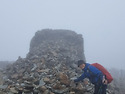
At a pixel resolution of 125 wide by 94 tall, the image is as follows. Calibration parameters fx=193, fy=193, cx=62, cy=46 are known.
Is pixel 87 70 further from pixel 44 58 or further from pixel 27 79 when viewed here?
pixel 44 58

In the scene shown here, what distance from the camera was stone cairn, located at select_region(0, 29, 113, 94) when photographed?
36.1ft

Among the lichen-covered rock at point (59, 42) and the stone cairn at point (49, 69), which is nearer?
the stone cairn at point (49, 69)

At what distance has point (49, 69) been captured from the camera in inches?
610

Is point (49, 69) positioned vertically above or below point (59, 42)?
below

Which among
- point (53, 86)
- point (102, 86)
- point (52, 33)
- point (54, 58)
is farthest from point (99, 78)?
point (52, 33)

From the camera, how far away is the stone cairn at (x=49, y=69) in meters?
11.0

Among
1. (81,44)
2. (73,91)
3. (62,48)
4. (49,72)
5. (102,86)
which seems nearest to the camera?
(102,86)

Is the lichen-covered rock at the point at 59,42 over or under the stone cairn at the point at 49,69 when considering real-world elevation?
over

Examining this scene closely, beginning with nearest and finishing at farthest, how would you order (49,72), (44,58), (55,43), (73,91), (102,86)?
(102,86) → (73,91) → (49,72) → (44,58) → (55,43)

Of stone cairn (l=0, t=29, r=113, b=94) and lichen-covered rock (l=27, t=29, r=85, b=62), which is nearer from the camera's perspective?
stone cairn (l=0, t=29, r=113, b=94)

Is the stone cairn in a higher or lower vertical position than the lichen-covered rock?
lower

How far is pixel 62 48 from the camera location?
23.1 m

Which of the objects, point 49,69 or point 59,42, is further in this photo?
point 59,42

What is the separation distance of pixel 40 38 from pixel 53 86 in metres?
17.8
